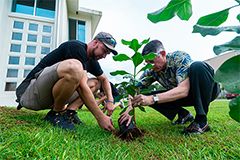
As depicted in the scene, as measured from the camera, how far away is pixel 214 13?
17.2 inches

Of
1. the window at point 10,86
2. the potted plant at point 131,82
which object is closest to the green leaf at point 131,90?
the potted plant at point 131,82

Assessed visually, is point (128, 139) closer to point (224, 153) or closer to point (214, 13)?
point (224, 153)

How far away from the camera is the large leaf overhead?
0.50m

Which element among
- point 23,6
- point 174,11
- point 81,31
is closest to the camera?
point 174,11

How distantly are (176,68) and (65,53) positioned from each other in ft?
3.12

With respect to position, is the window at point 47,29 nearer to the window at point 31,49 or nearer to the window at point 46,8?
the window at point 46,8

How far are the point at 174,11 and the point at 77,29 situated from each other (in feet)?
20.5

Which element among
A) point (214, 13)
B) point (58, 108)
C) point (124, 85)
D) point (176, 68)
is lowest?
point (58, 108)

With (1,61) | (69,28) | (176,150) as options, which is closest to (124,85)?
(176,150)

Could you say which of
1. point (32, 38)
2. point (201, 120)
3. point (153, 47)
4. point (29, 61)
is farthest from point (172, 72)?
point (32, 38)

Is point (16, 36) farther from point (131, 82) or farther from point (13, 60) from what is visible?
point (131, 82)

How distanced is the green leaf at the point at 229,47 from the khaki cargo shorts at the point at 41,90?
1.23 meters

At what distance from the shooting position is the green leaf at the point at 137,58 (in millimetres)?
1130

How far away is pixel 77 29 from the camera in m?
6.35
